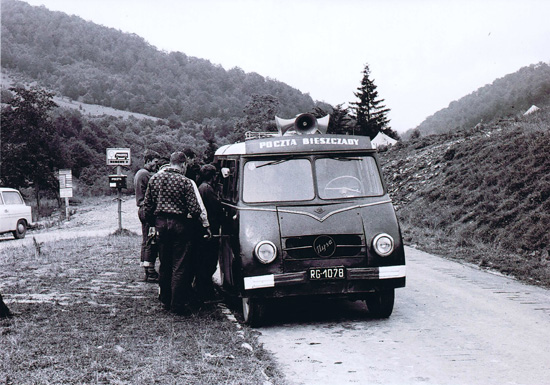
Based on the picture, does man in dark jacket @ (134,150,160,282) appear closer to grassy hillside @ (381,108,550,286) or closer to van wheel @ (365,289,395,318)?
van wheel @ (365,289,395,318)

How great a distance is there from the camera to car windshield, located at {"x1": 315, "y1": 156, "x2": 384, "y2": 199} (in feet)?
25.1

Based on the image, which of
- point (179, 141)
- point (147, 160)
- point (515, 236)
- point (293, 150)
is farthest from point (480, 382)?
point (179, 141)

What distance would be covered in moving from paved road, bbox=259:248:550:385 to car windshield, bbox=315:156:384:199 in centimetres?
156

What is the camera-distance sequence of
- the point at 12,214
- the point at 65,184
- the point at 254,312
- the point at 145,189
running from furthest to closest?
1. the point at 65,184
2. the point at 12,214
3. the point at 145,189
4. the point at 254,312

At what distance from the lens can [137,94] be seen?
117188 mm

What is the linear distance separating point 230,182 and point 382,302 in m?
2.62

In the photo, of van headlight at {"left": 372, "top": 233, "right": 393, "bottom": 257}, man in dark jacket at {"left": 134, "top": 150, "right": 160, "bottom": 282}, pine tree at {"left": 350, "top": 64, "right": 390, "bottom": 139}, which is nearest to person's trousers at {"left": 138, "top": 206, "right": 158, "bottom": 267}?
man in dark jacket at {"left": 134, "top": 150, "right": 160, "bottom": 282}

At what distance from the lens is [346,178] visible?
7.72 metres

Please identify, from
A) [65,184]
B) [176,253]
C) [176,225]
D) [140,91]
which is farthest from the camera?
[140,91]

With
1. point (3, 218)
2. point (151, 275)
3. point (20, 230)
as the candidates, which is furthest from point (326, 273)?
point (20, 230)

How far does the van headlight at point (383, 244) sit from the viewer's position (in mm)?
7062

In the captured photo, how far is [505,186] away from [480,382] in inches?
602

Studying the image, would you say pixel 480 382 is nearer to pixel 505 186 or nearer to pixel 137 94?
pixel 505 186

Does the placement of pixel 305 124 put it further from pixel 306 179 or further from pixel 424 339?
pixel 424 339
